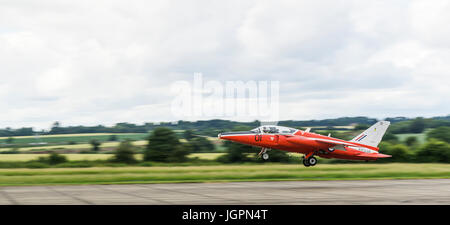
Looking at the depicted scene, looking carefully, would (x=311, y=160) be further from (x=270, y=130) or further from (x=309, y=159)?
(x=270, y=130)

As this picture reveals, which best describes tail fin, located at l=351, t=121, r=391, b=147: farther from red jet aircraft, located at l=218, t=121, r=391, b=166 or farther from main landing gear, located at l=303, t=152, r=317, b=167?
main landing gear, located at l=303, t=152, r=317, b=167

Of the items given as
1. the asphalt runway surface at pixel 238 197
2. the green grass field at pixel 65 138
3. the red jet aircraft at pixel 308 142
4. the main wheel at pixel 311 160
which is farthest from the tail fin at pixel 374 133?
the green grass field at pixel 65 138

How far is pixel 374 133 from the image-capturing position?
1622 inches

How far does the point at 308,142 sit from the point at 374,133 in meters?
6.50

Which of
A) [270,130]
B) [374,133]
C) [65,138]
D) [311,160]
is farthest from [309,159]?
[65,138]

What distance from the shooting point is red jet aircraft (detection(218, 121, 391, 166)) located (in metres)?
38.2

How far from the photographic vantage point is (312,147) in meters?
40.4

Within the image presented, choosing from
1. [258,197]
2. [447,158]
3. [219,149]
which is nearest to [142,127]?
[219,149]

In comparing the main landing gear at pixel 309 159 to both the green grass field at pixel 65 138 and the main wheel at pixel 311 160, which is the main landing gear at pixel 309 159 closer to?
the main wheel at pixel 311 160

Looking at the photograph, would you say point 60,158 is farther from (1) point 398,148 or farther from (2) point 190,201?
(2) point 190,201

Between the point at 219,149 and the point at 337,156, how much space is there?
37.5m

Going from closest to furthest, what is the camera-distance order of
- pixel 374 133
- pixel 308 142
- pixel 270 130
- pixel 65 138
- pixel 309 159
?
pixel 270 130 < pixel 308 142 < pixel 374 133 < pixel 309 159 < pixel 65 138

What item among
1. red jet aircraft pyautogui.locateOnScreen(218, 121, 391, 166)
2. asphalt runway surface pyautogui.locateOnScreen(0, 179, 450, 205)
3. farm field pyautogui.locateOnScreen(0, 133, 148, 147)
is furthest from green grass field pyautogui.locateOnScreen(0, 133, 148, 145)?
asphalt runway surface pyautogui.locateOnScreen(0, 179, 450, 205)

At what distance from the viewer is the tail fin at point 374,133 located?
135 feet
